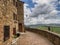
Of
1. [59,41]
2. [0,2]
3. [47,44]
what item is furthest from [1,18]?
[47,44]

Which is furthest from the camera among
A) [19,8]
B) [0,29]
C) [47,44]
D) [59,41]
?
[19,8]

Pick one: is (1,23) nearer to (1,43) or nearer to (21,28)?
(1,43)

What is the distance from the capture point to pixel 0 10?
337 inches

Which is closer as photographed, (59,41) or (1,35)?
(1,35)

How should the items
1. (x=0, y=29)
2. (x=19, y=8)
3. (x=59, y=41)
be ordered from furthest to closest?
(x=19, y=8) → (x=59, y=41) → (x=0, y=29)

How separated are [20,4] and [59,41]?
20306 mm

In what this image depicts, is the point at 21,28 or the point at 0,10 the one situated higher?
the point at 0,10

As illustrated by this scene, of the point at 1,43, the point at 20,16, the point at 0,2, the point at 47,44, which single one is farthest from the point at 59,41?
the point at 20,16

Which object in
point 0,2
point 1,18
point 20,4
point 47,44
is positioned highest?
point 20,4

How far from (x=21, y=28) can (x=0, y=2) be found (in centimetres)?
2244

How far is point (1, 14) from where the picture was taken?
8.81 m

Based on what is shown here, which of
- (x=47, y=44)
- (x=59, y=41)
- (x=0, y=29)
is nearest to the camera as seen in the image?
(x=0, y=29)

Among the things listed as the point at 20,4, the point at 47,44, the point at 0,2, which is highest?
the point at 20,4

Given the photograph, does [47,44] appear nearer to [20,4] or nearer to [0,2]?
[0,2]
